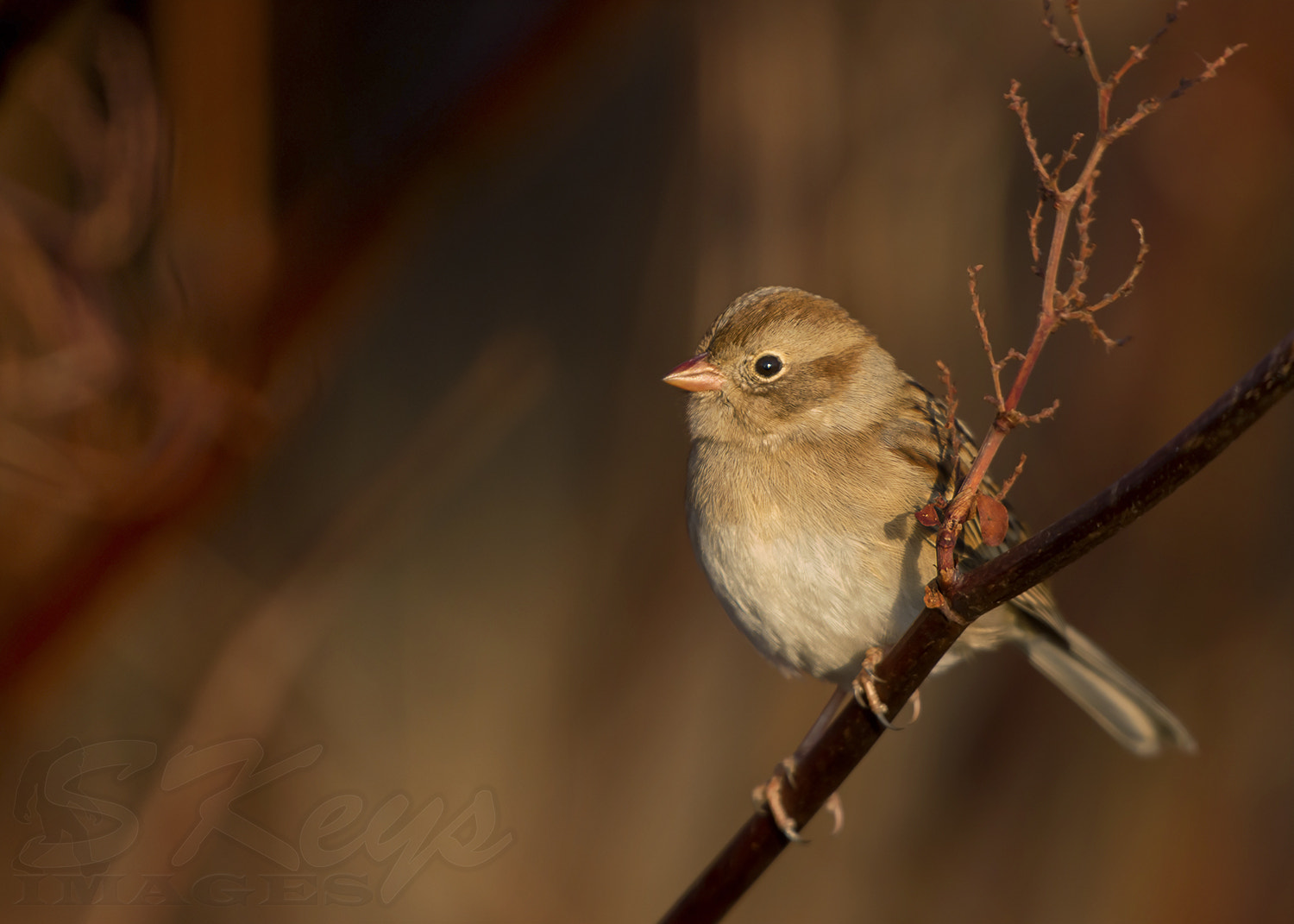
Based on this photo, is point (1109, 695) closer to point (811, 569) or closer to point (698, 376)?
point (811, 569)

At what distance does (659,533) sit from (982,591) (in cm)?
318

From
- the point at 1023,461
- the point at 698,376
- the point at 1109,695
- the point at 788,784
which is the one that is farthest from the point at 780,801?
the point at 1109,695

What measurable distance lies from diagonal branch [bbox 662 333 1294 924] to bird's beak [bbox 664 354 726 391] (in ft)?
3.58

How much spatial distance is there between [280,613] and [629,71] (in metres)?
2.93

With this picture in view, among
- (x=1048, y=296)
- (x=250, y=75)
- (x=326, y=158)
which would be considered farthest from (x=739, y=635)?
(x=1048, y=296)

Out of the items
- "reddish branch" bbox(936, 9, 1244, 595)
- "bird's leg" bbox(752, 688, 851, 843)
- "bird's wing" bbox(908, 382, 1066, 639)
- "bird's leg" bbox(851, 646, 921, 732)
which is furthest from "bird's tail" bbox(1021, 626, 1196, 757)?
"reddish branch" bbox(936, 9, 1244, 595)

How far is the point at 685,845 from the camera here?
4.88 meters

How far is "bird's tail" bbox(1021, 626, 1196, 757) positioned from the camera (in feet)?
10.2

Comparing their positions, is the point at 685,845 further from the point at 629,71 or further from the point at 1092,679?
the point at 629,71

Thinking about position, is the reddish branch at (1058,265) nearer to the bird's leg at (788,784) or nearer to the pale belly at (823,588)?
the bird's leg at (788,784)

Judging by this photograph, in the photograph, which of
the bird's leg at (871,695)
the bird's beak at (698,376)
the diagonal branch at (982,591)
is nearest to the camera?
the diagonal branch at (982,591)

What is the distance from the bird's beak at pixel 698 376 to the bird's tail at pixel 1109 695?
1112mm

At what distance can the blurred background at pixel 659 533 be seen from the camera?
366cm

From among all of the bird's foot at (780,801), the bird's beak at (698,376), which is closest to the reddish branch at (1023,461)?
the bird's foot at (780,801)
